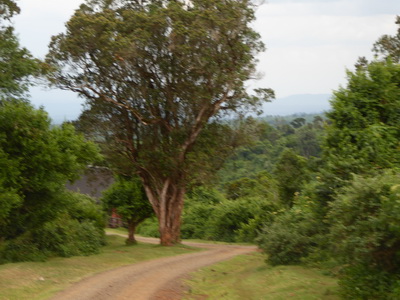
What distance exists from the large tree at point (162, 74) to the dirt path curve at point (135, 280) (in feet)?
22.4

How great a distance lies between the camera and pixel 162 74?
27094mm

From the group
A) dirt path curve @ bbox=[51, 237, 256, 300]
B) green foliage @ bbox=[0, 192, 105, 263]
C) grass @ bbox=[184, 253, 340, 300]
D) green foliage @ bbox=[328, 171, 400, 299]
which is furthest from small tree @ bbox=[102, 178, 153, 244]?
green foliage @ bbox=[328, 171, 400, 299]

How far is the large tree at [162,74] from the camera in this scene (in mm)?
25391

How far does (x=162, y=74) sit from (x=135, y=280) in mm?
12726

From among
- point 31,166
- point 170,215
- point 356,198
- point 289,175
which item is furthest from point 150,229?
point 356,198

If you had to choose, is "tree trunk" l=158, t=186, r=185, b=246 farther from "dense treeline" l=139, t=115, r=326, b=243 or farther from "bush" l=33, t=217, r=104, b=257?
"bush" l=33, t=217, r=104, b=257

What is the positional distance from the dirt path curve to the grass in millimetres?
889

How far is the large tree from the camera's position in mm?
25391

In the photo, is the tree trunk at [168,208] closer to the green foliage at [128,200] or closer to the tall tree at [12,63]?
the green foliage at [128,200]

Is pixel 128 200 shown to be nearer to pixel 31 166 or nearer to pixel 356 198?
pixel 31 166

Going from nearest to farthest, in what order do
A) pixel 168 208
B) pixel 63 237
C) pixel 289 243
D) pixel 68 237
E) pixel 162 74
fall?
pixel 289 243 < pixel 63 237 < pixel 68 237 < pixel 162 74 < pixel 168 208

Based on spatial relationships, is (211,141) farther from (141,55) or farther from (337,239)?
(337,239)

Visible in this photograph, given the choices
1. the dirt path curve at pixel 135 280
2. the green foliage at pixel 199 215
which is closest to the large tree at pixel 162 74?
the dirt path curve at pixel 135 280

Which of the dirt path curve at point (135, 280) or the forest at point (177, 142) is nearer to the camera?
the forest at point (177, 142)
